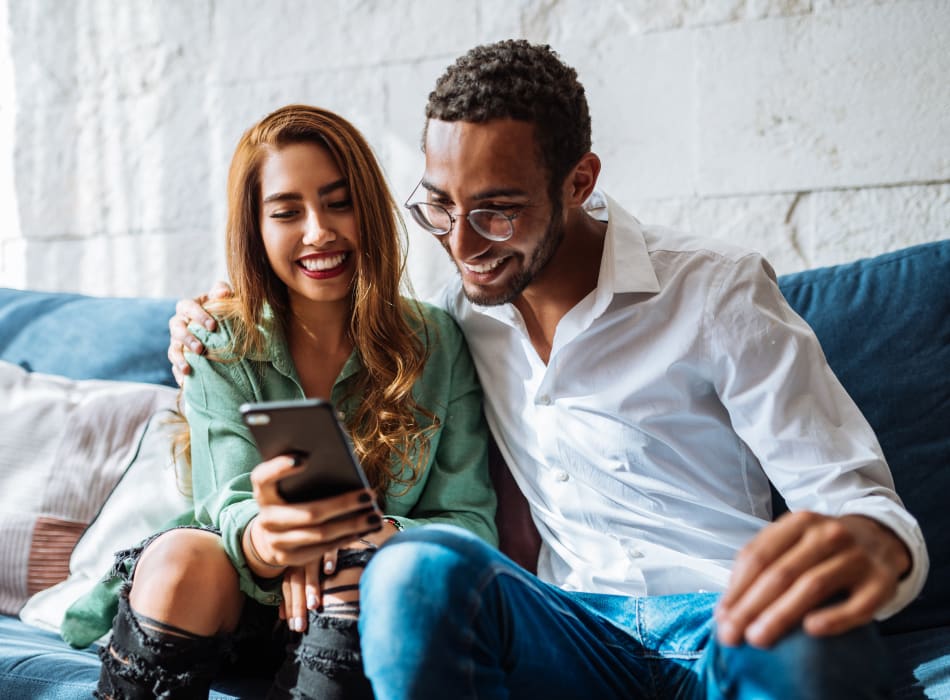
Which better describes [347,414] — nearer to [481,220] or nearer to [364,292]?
[364,292]

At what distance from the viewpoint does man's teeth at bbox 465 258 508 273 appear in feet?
4.48

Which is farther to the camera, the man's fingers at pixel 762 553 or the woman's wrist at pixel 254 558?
the woman's wrist at pixel 254 558

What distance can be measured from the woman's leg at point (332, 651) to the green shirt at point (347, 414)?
183 mm

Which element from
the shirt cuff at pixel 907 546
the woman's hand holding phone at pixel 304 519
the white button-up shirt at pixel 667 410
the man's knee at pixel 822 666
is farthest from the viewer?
the white button-up shirt at pixel 667 410

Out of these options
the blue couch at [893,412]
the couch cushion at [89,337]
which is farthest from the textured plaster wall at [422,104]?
the couch cushion at [89,337]

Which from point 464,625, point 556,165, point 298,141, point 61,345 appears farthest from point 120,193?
point 464,625

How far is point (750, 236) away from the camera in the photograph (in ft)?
6.14

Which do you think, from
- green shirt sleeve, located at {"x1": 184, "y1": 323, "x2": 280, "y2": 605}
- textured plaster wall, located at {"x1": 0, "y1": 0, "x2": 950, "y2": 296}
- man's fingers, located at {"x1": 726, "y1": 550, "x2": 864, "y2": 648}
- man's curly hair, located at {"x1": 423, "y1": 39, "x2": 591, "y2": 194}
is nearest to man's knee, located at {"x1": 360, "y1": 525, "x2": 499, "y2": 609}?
man's fingers, located at {"x1": 726, "y1": 550, "x2": 864, "y2": 648}

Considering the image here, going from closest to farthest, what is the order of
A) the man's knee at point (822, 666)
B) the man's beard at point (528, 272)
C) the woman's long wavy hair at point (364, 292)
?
the man's knee at point (822, 666), the man's beard at point (528, 272), the woman's long wavy hair at point (364, 292)

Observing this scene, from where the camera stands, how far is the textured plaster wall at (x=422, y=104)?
177 centimetres

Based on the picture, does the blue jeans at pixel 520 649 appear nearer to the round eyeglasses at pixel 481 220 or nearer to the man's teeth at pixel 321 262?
the round eyeglasses at pixel 481 220

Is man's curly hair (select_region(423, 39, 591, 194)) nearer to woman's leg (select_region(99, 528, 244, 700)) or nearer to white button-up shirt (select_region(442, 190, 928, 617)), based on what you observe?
white button-up shirt (select_region(442, 190, 928, 617))

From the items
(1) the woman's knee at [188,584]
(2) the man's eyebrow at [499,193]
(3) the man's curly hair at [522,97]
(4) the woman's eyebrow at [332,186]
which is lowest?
(1) the woman's knee at [188,584]

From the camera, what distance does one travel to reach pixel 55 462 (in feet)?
5.73
